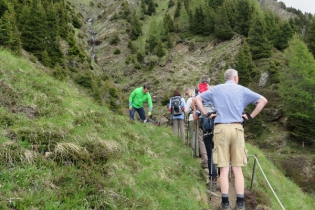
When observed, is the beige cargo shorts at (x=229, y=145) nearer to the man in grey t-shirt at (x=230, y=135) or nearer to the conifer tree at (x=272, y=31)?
the man in grey t-shirt at (x=230, y=135)

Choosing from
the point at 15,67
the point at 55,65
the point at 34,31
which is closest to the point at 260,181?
the point at 15,67

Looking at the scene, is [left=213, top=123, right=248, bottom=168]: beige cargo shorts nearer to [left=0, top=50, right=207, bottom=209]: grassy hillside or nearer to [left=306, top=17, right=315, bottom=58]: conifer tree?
[left=0, top=50, right=207, bottom=209]: grassy hillside

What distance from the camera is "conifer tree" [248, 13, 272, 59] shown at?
46.1m

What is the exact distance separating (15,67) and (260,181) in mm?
10033

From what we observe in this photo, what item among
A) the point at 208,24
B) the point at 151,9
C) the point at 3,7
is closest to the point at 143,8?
the point at 151,9

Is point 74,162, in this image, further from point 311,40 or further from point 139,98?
point 311,40

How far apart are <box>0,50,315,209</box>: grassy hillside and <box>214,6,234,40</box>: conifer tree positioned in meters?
46.5

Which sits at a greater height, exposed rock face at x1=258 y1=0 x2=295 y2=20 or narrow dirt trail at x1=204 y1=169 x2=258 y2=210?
exposed rock face at x1=258 y1=0 x2=295 y2=20

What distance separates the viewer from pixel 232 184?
26.2 feet

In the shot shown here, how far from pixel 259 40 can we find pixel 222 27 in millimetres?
8590

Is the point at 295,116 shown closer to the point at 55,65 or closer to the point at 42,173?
the point at 55,65

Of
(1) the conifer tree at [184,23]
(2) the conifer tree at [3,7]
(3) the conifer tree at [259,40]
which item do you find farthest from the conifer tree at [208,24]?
(2) the conifer tree at [3,7]

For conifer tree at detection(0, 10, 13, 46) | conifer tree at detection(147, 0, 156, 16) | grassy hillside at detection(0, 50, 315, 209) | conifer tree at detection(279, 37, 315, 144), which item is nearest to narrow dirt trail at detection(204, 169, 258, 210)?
grassy hillside at detection(0, 50, 315, 209)

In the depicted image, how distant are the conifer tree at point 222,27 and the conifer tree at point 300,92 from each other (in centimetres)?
1785
